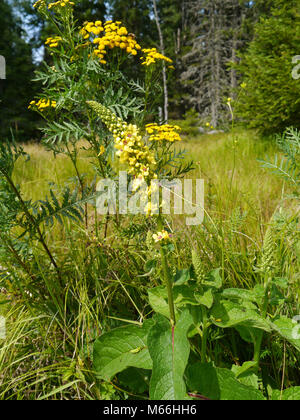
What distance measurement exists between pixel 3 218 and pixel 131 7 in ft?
56.2

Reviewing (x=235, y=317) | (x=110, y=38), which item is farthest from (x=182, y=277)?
(x=110, y=38)

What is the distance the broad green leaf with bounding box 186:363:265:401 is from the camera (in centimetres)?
90

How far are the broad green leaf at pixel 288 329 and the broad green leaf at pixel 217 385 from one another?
192mm

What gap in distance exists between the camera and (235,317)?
0.97 metres

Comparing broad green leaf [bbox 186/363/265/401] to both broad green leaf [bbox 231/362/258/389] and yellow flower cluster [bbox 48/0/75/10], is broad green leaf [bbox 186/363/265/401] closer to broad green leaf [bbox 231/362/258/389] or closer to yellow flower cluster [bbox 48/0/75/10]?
broad green leaf [bbox 231/362/258/389]

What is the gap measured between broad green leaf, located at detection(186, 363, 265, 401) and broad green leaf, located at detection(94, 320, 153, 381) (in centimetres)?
16

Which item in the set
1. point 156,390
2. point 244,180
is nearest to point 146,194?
point 156,390

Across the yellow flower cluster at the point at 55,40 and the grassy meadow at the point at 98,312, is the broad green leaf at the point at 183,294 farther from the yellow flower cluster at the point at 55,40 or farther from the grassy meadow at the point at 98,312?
the yellow flower cluster at the point at 55,40

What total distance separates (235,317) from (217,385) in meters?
0.22

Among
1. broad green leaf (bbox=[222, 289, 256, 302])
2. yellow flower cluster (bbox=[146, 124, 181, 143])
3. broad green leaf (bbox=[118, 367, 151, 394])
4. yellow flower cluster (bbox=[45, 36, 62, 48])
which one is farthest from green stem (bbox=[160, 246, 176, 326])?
yellow flower cluster (bbox=[45, 36, 62, 48])

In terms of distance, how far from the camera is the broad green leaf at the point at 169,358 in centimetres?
86

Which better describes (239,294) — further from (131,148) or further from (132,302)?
(131,148)
